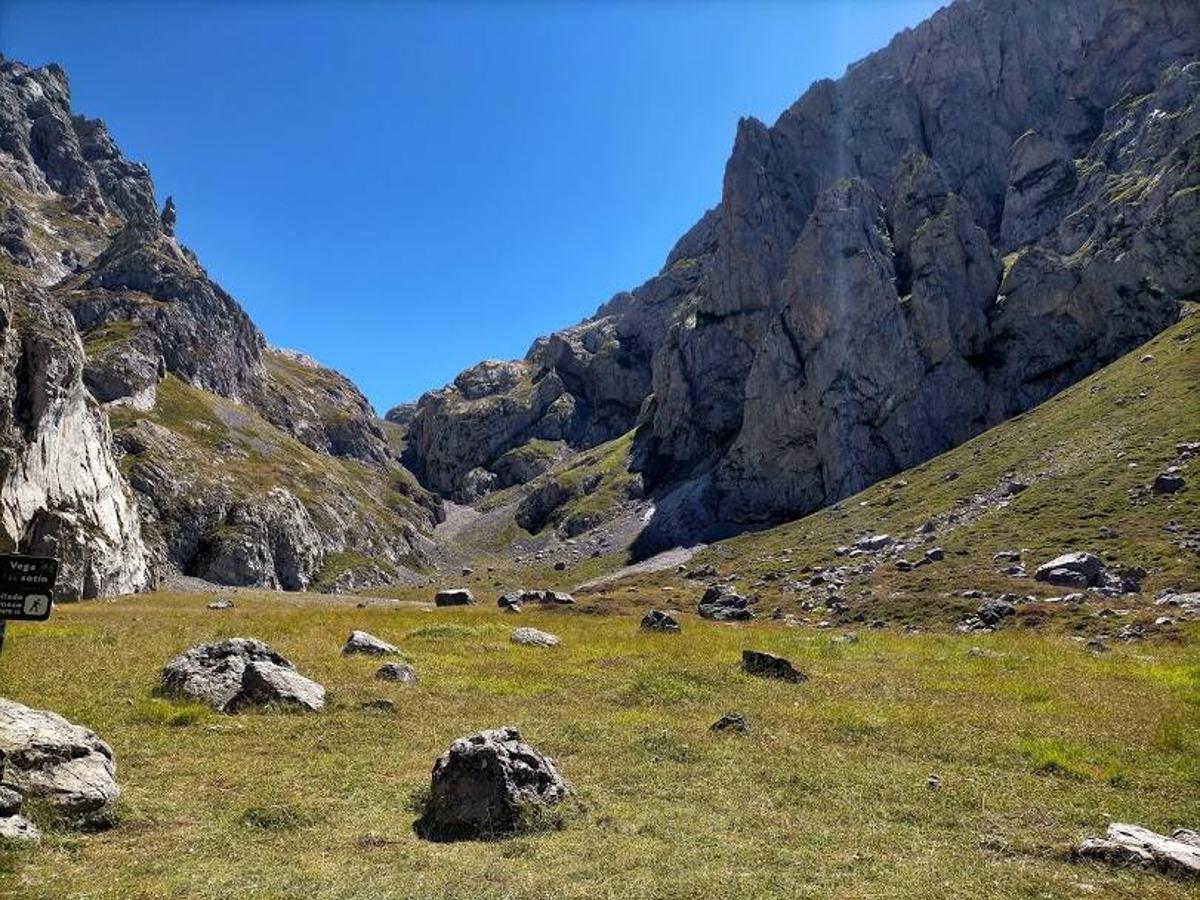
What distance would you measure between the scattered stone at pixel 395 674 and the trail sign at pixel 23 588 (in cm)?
1599

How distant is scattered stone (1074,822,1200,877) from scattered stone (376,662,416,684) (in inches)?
764

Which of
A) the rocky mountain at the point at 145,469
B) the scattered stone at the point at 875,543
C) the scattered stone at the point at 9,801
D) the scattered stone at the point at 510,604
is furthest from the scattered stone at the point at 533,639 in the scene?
the scattered stone at the point at 875,543

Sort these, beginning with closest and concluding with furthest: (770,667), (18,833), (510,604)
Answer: (18,833)
(770,667)
(510,604)

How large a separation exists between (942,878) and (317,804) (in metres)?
10.5

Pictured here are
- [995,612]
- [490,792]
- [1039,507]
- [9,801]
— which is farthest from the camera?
[1039,507]

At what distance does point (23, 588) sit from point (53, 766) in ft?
16.1

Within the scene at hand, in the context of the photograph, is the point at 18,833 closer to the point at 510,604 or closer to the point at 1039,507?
the point at 510,604

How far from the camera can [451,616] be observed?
5116 centimetres

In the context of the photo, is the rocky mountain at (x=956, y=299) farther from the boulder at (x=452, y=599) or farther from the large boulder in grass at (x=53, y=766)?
the large boulder in grass at (x=53, y=766)

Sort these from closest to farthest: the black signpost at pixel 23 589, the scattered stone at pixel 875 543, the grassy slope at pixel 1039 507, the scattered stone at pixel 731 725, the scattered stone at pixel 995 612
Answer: the black signpost at pixel 23 589
the scattered stone at pixel 731 725
the scattered stone at pixel 995 612
the grassy slope at pixel 1039 507
the scattered stone at pixel 875 543

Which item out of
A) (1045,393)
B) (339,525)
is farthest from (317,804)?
(339,525)

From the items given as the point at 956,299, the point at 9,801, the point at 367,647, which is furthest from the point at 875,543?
the point at 9,801

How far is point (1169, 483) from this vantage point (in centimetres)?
7144

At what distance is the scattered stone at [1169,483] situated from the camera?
7094cm
